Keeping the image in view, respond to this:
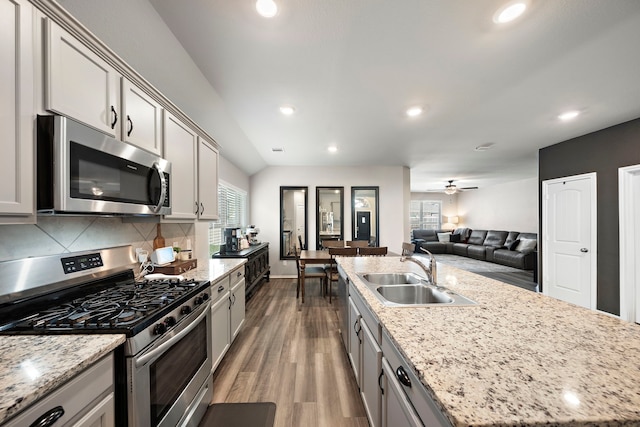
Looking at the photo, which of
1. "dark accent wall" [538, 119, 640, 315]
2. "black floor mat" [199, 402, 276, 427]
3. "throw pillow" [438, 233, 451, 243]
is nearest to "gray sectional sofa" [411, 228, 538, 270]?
"throw pillow" [438, 233, 451, 243]

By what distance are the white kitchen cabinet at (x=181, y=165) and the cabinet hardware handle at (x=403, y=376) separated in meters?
1.88

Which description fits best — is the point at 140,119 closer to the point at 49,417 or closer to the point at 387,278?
the point at 49,417

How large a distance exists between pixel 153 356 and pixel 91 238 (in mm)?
969

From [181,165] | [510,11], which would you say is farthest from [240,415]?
[510,11]

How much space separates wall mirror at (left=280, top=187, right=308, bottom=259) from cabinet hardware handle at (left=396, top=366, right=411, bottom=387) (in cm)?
486

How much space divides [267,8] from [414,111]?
1.98 meters

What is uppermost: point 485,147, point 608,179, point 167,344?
point 485,147

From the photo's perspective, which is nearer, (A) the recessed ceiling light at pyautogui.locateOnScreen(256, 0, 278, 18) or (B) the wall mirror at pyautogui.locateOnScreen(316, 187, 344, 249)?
(A) the recessed ceiling light at pyautogui.locateOnScreen(256, 0, 278, 18)

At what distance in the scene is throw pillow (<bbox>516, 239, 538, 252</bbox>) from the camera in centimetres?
639

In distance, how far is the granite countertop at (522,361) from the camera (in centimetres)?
58

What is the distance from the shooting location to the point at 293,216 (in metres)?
5.82

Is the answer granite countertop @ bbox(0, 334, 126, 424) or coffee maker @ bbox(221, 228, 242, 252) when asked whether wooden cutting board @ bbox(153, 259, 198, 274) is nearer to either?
granite countertop @ bbox(0, 334, 126, 424)

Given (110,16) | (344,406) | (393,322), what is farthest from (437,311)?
(110,16)

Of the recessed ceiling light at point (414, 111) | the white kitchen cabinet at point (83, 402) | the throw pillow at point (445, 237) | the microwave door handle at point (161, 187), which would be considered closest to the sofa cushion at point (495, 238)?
the throw pillow at point (445, 237)
